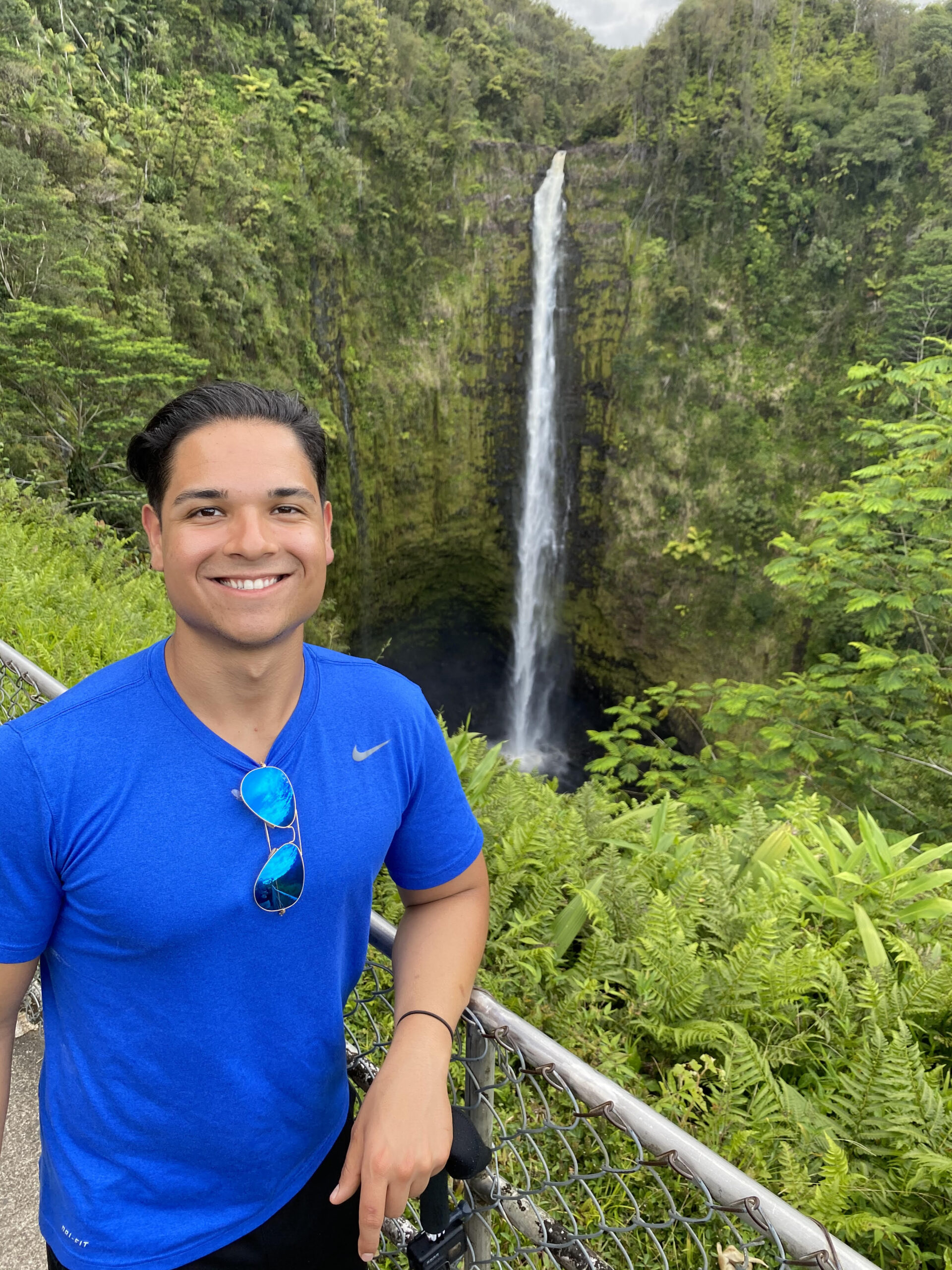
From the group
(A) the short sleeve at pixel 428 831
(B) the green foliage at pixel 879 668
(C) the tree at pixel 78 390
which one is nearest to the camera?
(A) the short sleeve at pixel 428 831

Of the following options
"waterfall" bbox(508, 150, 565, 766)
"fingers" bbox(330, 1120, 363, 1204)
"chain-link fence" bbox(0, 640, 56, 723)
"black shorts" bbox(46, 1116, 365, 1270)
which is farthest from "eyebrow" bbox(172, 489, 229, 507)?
"waterfall" bbox(508, 150, 565, 766)

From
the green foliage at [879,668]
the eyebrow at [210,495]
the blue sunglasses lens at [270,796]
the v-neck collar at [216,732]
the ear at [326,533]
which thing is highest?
the eyebrow at [210,495]

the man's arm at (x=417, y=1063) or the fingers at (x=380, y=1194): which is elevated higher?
the man's arm at (x=417, y=1063)

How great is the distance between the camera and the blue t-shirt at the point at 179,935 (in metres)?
0.95

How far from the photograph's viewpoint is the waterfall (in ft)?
64.9

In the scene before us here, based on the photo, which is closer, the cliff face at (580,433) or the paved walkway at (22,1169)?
the paved walkway at (22,1169)

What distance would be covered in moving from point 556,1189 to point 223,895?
1.33 metres

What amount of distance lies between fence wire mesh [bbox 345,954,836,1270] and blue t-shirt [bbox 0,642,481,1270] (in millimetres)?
372

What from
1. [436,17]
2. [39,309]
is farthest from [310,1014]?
[436,17]

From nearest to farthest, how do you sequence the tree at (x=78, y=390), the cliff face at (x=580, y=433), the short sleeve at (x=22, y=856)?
the short sleeve at (x=22, y=856) → the tree at (x=78, y=390) → the cliff face at (x=580, y=433)

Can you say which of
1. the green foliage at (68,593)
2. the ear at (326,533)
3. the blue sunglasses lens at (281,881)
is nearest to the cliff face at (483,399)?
the green foliage at (68,593)

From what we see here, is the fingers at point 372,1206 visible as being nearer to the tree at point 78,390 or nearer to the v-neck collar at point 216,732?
the v-neck collar at point 216,732

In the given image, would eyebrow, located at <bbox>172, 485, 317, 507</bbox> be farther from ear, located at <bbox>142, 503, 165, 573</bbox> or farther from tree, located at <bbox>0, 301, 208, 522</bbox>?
tree, located at <bbox>0, 301, 208, 522</bbox>

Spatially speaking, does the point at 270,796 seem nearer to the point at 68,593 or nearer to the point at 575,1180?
the point at 575,1180
